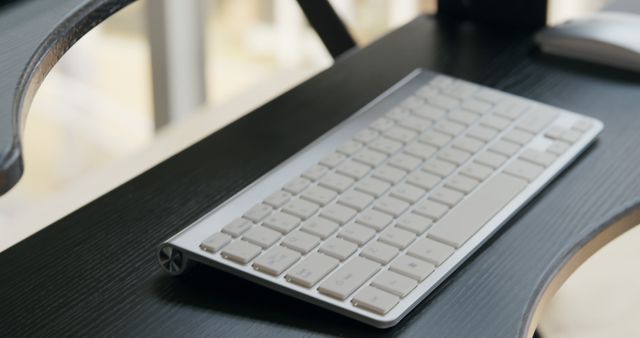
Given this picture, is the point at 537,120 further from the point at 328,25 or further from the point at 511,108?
the point at 328,25

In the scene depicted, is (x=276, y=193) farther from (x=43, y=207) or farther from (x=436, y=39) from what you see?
A: (x=43, y=207)

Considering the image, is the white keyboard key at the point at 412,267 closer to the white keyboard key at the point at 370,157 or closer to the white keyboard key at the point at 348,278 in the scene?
the white keyboard key at the point at 348,278

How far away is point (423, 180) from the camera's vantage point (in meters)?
0.71

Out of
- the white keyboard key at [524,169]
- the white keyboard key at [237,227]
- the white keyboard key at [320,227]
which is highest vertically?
the white keyboard key at [237,227]

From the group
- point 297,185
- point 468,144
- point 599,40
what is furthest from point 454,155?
point 599,40

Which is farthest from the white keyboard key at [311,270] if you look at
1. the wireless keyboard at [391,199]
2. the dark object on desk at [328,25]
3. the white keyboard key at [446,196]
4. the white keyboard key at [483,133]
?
the dark object on desk at [328,25]

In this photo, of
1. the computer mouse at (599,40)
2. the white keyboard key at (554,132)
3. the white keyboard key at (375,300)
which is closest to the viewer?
the white keyboard key at (375,300)

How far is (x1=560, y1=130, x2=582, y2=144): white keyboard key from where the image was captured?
77cm

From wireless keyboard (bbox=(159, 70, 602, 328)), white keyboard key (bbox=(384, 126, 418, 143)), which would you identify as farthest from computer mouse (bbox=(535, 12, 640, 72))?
white keyboard key (bbox=(384, 126, 418, 143))

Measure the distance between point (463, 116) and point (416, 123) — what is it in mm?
40

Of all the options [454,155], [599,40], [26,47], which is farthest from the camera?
[599,40]

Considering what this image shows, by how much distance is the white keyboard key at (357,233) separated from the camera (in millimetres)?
634

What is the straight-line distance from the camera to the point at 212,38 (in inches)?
94.9

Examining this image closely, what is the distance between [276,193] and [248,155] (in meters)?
0.11
